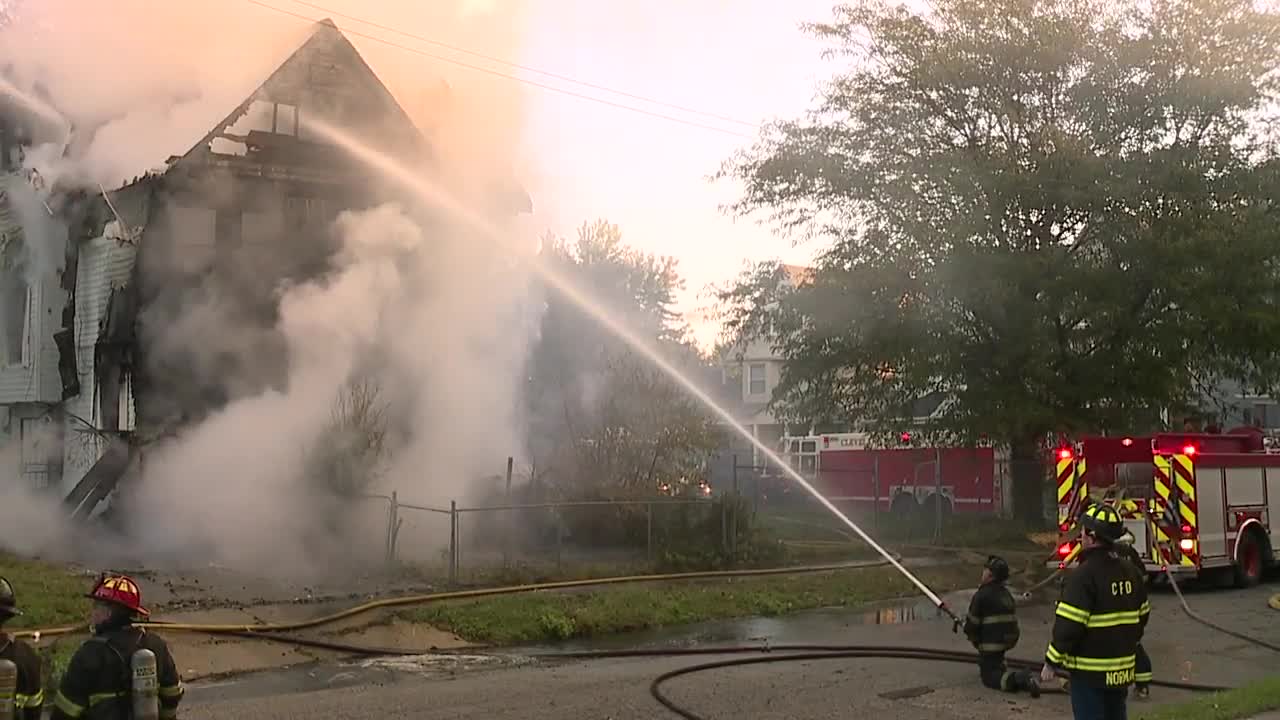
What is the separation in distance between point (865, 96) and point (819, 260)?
3157 millimetres

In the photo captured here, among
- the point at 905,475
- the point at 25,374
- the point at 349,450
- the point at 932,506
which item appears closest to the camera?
the point at 349,450

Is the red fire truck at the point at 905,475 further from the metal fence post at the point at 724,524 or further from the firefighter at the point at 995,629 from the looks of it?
the firefighter at the point at 995,629

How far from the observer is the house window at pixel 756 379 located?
1789 inches

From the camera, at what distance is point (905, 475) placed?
25.7m

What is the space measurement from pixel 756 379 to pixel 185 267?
30.1m

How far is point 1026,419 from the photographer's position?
65.0ft

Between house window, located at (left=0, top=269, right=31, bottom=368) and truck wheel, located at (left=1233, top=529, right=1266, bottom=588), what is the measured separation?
20086mm

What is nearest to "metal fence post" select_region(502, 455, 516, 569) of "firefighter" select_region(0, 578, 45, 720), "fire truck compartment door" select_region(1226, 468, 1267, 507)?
"fire truck compartment door" select_region(1226, 468, 1267, 507)

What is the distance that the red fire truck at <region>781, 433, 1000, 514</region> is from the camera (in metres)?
24.3

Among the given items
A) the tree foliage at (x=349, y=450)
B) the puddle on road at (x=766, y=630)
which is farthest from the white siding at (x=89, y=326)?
the puddle on road at (x=766, y=630)

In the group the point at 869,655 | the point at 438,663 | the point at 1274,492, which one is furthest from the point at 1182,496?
the point at 438,663

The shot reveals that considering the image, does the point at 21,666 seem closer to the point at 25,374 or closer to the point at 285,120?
the point at 285,120

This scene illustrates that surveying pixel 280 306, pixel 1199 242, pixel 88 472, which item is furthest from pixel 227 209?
pixel 1199 242

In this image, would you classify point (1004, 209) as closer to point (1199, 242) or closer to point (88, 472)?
point (1199, 242)
